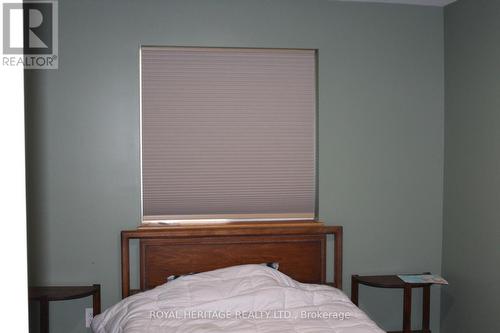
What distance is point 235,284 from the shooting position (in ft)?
9.55

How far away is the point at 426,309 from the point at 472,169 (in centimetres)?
114

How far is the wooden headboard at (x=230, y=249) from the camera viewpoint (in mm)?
3301

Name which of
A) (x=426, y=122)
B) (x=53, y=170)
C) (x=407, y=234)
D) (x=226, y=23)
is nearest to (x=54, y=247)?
(x=53, y=170)

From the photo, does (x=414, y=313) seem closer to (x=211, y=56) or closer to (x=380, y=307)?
(x=380, y=307)

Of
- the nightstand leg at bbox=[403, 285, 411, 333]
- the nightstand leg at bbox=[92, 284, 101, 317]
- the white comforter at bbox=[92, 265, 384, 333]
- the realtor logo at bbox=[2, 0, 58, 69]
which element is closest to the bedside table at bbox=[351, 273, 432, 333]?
the nightstand leg at bbox=[403, 285, 411, 333]

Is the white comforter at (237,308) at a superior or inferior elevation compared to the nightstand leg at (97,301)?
superior

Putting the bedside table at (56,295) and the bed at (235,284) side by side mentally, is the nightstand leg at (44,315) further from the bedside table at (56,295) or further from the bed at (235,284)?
the bed at (235,284)

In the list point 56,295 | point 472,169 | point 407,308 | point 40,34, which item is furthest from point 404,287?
point 40,34

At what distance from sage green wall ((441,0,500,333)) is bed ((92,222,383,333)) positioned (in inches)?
36.1

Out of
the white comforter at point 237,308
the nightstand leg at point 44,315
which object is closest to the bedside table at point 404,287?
the white comforter at point 237,308

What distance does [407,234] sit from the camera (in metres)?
3.63

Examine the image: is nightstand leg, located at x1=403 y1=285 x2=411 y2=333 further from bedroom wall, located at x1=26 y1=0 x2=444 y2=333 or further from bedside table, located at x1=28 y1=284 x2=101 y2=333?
bedside table, located at x1=28 y1=284 x2=101 y2=333

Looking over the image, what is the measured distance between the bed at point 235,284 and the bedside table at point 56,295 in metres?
0.20

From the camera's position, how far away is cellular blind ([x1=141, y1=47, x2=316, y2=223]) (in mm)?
3381
